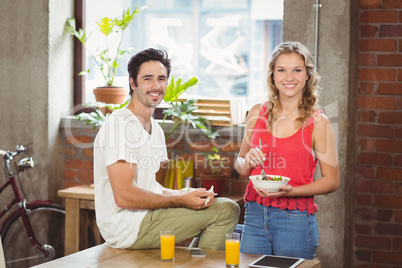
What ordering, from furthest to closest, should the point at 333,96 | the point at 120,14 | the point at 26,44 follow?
the point at 120,14 → the point at 26,44 → the point at 333,96

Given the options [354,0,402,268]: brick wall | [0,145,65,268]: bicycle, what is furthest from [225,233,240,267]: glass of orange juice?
[0,145,65,268]: bicycle

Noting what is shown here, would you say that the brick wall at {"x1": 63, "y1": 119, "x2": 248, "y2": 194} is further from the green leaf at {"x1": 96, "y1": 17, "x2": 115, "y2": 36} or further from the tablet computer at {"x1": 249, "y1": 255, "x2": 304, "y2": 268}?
the tablet computer at {"x1": 249, "y1": 255, "x2": 304, "y2": 268}

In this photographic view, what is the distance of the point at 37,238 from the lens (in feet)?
13.4

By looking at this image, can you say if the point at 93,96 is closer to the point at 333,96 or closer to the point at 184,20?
the point at 184,20

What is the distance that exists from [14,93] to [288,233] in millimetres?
2361

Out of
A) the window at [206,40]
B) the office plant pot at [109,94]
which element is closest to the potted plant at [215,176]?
the window at [206,40]

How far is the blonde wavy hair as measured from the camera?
2609mm

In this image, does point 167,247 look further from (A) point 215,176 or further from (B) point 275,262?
(A) point 215,176

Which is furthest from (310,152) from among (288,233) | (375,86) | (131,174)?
(375,86)

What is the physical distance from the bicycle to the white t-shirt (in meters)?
1.32

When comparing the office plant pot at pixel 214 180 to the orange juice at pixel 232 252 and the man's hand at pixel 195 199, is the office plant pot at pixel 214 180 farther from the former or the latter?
the orange juice at pixel 232 252

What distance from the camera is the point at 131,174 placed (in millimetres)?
2521

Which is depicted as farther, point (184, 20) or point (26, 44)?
point (184, 20)

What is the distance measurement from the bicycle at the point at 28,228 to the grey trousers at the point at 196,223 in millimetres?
1511
